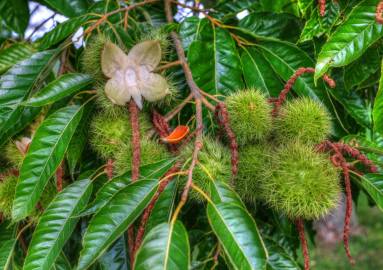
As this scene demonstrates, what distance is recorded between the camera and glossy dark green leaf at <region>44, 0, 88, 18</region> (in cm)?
181

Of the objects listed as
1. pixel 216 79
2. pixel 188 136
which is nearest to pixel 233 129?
pixel 188 136

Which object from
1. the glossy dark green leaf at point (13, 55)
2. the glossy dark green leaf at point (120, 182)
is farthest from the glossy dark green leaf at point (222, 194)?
the glossy dark green leaf at point (13, 55)

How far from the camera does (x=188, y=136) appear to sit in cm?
124

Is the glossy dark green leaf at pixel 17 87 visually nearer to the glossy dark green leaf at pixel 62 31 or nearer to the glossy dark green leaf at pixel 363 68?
the glossy dark green leaf at pixel 62 31

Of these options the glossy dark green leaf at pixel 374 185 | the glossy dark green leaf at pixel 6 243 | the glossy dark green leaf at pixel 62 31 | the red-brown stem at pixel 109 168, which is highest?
the glossy dark green leaf at pixel 62 31

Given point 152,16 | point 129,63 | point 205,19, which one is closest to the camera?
point 129,63

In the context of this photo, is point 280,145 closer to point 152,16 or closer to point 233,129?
point 233,129

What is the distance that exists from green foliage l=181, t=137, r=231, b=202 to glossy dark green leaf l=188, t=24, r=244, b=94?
267 millimetres

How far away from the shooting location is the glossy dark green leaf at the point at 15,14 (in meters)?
2.02

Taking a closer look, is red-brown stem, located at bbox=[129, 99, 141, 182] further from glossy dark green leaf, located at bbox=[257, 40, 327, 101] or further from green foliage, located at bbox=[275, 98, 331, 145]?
glossy dark green leaf, located at bbox=[257, 40, 327, 101]

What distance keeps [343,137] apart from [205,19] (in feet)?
1.82

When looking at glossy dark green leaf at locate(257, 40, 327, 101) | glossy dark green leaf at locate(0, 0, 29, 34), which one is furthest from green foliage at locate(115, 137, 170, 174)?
glossy dark green leaf at locate(0, 0, 29, 34)

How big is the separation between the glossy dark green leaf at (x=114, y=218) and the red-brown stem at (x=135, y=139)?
7cm

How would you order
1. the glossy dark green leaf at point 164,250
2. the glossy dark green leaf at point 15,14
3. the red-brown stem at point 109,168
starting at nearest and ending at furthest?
the glossy dark green leaf at point 164,250, the red-brown stem at point 109,168, the glossy dark green leaf at point 15,14
